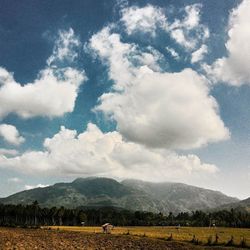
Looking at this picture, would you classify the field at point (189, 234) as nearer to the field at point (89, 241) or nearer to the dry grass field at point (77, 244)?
the field at point (89, 241)

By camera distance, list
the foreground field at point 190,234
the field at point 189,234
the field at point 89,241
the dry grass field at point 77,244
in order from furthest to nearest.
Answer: the foreground field at point 190,234 < the field at point 189,234 < the field at point 89,241 < the dry grass field at point 77,244

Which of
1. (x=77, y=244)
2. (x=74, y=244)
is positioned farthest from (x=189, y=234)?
(x=74, y=244)

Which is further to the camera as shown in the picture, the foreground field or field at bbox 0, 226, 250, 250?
the foreground field

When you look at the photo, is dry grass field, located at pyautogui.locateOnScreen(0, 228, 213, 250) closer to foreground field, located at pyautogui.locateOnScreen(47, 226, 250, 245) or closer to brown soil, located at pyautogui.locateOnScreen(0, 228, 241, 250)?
brown soil, located at pyautogui.locateOnScreen(0, 228, 241, 250)

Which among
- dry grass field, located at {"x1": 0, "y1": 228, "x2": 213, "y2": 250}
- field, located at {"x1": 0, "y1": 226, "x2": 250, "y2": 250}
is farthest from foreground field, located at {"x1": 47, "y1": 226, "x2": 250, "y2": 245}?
dry grass field, located at {"x1": 0, "y1": 228, "x2": 213, "y2": 250}

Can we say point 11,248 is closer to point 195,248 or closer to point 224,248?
point 195,248

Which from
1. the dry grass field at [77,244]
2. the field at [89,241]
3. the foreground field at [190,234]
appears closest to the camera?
the dry grass field at [77,244]

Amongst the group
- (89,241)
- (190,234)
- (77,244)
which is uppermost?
(77,244)

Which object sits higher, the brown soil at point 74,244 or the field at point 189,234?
the brown soil at point 74,244

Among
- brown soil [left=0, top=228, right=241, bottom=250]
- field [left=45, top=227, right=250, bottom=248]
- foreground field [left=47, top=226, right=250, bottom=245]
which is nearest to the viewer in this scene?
brown soil [left=0, top=228, right=241, bottom=250]

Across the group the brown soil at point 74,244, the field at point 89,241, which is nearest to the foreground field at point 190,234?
the field at point 89,241

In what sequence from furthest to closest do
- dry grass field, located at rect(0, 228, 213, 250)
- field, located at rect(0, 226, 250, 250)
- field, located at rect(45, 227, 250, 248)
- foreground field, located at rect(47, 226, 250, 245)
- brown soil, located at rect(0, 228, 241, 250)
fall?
foreground field, located at rect(47, 226, 250, 245), field, located at rect(45, 227, 250, 248), field, located at rect(0, 226, 250, 250), brown soil, located at rect(0, 228, 241, 250), dry grass field, located at rect(0, 228, 213, 250)

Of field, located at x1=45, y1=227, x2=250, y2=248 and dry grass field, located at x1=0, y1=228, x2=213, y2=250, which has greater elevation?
dry grass field, located at x1=0, y1=228, x2=213, y2=250

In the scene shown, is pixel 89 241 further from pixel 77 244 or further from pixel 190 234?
pixel 190 234
